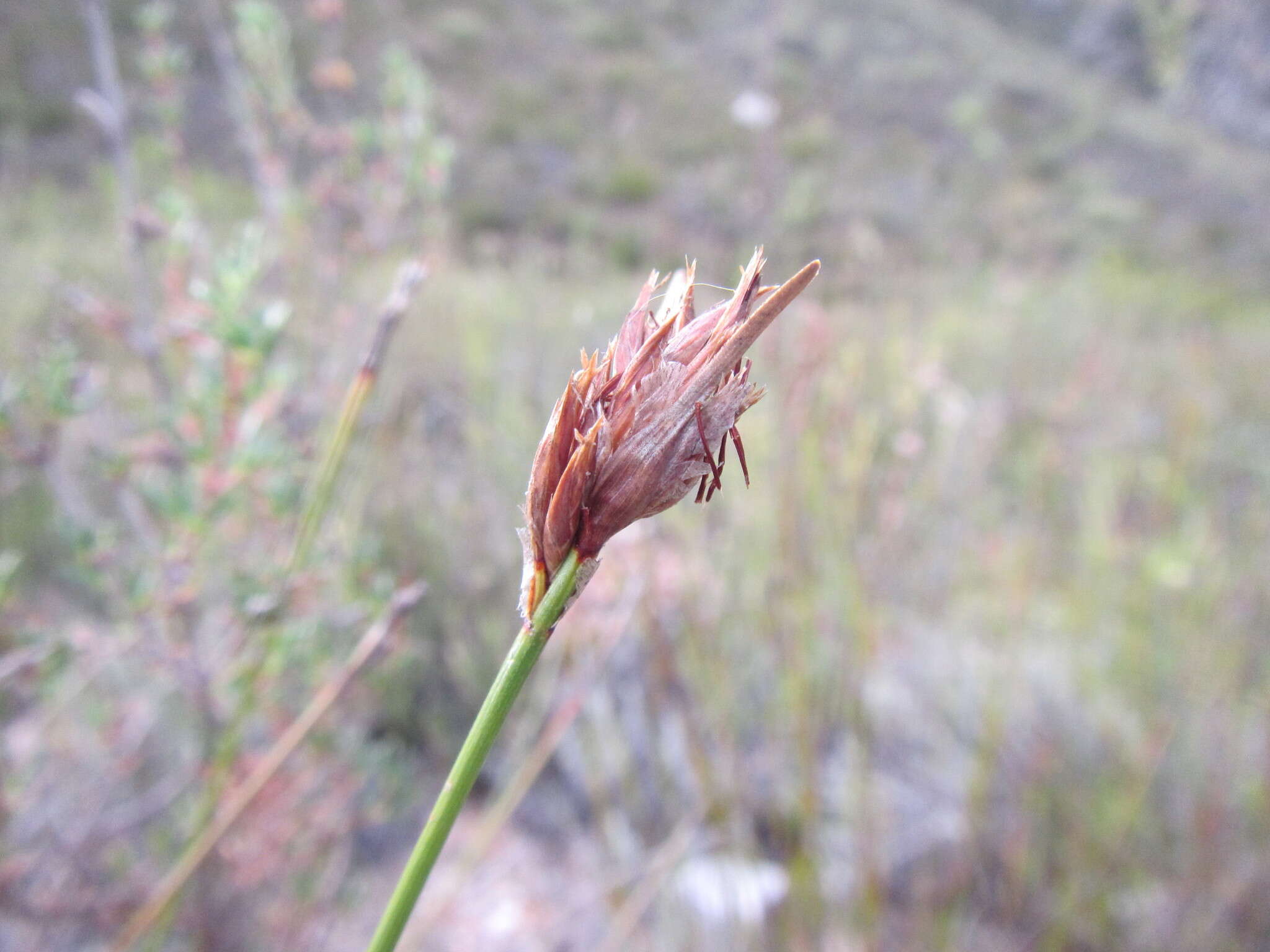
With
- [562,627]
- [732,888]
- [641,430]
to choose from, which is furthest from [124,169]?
[732,888]

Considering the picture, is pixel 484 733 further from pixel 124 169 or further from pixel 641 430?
pixel 124 169

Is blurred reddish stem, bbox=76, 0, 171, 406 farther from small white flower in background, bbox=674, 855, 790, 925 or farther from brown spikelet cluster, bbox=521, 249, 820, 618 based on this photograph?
small white flower in background, bbox=674, 855, 790, 925

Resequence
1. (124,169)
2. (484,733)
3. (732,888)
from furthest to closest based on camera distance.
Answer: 1. (732,888)
2. (124,169)
3. (484,733)

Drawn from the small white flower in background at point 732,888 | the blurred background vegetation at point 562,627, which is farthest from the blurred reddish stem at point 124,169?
the small white flower in background at point 732,888

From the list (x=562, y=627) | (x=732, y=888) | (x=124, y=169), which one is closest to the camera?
(x=124, y=169)

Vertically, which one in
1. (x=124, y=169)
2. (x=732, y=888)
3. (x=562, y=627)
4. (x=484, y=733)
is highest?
(x=124, y=169)

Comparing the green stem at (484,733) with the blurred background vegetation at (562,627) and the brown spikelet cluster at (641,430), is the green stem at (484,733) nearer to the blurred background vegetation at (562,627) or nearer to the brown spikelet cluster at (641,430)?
the brown spikelet cluster at (641,430)

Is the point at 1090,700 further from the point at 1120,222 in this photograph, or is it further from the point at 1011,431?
the point at 1120,222

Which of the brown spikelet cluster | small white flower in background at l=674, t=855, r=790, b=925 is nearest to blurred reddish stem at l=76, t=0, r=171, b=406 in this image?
the brown spikelet cluster
